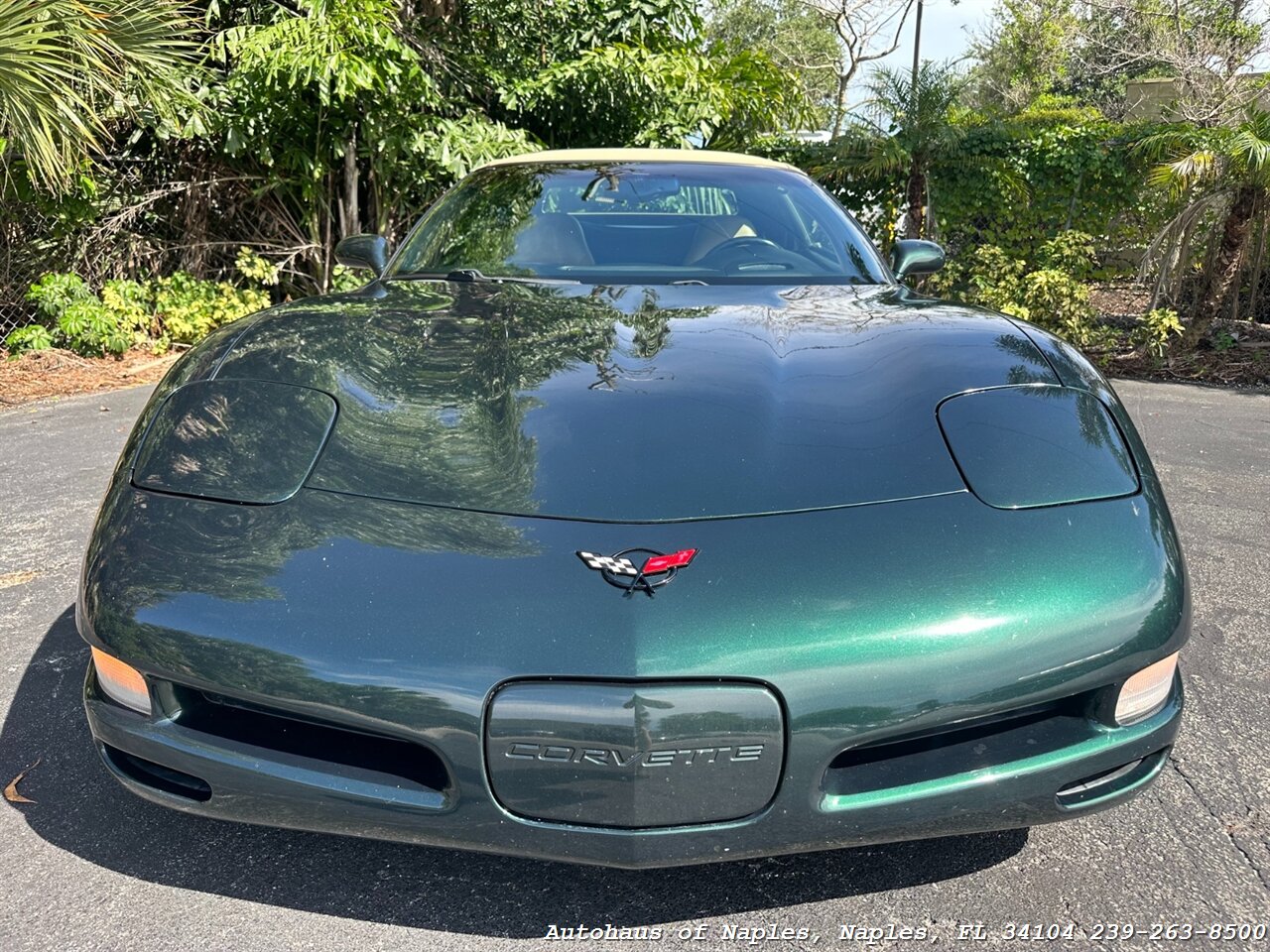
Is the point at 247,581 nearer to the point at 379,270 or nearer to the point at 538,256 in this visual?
the point at 538,256

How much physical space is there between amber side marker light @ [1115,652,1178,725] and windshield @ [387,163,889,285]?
1325mm

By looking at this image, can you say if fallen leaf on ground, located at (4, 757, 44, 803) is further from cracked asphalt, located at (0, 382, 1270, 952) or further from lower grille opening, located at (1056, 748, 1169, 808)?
lower grille opening, located at (1056, 748, 1169, 808)

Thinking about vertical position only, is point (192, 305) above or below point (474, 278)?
below

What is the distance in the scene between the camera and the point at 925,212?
8453 millimetres

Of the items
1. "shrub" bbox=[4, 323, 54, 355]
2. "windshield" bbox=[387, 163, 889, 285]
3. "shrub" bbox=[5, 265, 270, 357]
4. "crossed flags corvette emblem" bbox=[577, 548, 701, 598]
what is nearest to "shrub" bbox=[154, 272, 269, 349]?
"shrub" bbox=[5, 265, 270, 357]

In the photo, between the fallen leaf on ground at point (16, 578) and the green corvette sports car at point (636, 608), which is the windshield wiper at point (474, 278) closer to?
the green corvette sports car at point (636, 608)

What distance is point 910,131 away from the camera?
832 cm

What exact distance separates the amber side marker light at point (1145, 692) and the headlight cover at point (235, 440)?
4.17 feet

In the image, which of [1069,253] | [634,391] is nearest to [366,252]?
[634,391]

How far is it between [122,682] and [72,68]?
5134 millimetres

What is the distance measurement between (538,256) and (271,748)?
1.59 meters

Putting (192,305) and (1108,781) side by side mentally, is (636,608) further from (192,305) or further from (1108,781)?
(192,305)

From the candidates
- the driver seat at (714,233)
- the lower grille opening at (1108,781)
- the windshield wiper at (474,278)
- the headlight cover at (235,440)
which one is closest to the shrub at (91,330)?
the windshield wiper at (474,278)

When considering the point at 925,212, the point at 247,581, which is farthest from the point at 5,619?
the point at 925,212
